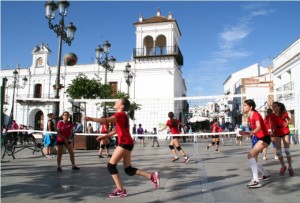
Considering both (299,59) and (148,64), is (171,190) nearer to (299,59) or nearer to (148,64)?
(299,59)

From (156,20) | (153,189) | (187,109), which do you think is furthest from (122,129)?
(156,20)

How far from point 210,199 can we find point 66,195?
7.70ft

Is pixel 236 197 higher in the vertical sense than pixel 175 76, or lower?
lower

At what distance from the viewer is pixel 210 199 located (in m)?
4.72

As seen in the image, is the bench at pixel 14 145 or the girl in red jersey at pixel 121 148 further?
the bench at pixel 14 145

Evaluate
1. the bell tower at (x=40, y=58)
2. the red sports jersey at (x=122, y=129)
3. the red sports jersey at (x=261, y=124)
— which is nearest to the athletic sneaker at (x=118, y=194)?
the red sports jersey at (x=122, y=129)

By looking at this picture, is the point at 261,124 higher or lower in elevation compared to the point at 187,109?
lower

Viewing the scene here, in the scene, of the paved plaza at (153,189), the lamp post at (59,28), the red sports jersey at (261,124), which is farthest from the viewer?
the lamp post at (59,28)

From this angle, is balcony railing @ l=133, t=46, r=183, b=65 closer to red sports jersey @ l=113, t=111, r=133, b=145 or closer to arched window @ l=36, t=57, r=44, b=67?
arched window @ l=36, t=57, r=44, b=67

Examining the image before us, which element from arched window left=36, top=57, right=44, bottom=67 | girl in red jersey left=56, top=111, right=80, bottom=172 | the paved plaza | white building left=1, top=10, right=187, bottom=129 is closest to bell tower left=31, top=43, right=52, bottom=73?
arched window left=36, top=57, right=44, bottom=67

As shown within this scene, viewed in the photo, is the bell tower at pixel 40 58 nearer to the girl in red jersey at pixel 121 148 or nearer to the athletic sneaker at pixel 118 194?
the girl in red jersey at pixel 121 148

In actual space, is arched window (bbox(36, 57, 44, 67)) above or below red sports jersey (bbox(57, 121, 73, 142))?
above

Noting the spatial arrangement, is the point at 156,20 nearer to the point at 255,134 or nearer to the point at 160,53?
the point at 160,53

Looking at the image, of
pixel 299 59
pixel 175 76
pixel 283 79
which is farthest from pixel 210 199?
pixel 175 76
